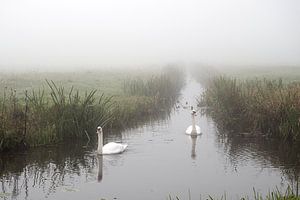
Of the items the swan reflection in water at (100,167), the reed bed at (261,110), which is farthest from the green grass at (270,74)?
the swan reflection in water at (100,167)

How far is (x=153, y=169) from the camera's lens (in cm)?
1238

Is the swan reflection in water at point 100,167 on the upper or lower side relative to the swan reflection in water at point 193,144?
lower

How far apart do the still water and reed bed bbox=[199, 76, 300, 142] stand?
75 cm

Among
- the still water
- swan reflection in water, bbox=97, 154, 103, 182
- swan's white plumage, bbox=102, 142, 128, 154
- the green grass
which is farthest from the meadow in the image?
the green grass

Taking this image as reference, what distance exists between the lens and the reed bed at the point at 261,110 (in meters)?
14.5

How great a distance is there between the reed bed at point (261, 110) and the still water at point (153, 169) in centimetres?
75

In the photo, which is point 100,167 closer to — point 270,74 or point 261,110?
point 261,110

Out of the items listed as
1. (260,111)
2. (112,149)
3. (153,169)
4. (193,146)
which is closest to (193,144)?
(193,146)

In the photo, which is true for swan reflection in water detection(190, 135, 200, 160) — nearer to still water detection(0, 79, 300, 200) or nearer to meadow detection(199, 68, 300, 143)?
still water detection(0, 79, 300, 200)

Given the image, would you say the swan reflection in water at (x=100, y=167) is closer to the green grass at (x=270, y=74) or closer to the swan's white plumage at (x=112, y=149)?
the swan's white plumage at (x=112, y=149)

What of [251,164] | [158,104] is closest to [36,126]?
[251,164]

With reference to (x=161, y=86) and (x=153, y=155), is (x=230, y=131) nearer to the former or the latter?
(x=153, y=155)

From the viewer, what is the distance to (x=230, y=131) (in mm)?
17312

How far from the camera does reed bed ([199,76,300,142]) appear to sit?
14.5 m
